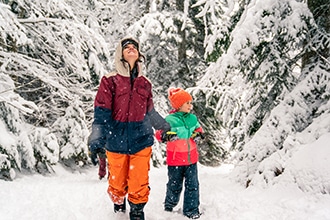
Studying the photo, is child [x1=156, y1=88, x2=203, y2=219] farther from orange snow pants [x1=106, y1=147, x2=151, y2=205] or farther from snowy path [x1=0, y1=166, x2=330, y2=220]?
orange snow pants [x1=106, y1=147, x2=151, y2=205]

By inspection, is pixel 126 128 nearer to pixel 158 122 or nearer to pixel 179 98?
pixel 158 122

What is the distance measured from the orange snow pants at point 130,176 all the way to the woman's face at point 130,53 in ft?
3.49

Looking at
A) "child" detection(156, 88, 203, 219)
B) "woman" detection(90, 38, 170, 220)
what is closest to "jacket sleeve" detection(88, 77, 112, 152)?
"woman" detection(90, 38, 170, 220)

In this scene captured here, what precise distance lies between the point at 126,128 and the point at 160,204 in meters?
1.57

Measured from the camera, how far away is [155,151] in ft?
35.6

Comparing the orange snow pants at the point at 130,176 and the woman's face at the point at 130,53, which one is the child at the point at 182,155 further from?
the woman's face at the point at 130,53

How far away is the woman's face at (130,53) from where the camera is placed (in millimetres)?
3842

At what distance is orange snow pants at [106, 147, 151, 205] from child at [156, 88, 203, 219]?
54 centimetres

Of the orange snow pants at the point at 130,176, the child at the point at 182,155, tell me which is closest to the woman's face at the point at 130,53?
the child at the point at 182,155

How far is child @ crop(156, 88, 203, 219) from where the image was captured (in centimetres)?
419

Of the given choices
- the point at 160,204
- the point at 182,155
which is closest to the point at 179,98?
the point at 182,155

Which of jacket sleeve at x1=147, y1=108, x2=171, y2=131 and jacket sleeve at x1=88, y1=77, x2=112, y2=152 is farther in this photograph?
jacket sleeve at x1=147, y1=108, x2=171, y2=131

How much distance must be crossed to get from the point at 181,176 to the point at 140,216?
915 mm

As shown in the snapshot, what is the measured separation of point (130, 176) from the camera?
3691mm
